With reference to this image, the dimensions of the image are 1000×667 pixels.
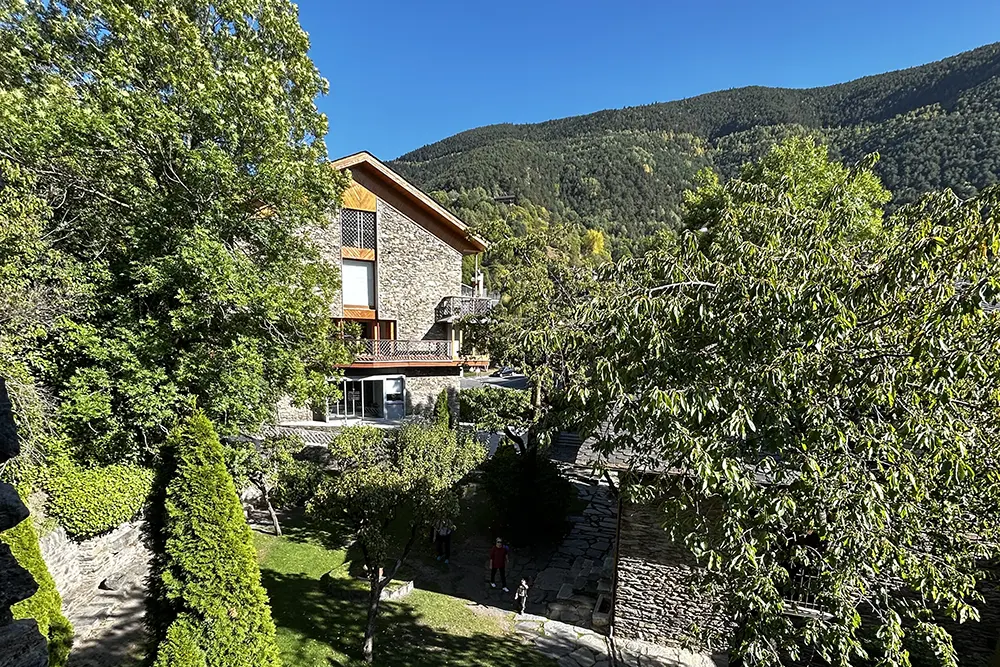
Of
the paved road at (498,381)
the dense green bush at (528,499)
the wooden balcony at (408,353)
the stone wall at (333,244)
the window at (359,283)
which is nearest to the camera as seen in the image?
the dense green bush at (528,499)

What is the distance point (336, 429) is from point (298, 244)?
10297mm

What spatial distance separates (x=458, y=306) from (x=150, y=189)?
46.8ft

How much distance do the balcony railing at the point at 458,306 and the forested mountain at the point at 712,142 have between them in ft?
150

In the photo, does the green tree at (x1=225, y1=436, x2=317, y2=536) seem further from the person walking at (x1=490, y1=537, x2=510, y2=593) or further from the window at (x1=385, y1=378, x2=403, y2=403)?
the window at (x1=385, y1=378, x2=403, y2=403)

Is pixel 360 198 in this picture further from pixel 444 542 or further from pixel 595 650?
pixel 595 650

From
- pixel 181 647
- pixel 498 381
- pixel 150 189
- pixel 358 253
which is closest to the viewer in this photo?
pixel 181 647

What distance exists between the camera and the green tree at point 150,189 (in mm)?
A: 10047

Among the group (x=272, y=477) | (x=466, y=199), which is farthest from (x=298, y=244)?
(x=466, y=199)

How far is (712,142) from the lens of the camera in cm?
11856

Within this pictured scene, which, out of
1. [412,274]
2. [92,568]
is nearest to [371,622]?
[92,568]

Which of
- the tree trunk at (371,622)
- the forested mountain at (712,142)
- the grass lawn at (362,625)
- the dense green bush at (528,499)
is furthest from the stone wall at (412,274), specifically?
the forested mountain at (712,142)

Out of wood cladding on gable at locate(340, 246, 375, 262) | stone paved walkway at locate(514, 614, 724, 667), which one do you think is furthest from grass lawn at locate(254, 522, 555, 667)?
wood cladding on gable at locate(340, 246, 375, 262)

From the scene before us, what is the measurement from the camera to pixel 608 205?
10062cm

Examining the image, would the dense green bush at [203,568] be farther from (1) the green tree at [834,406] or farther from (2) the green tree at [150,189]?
(1) the green tree at [834,406]
